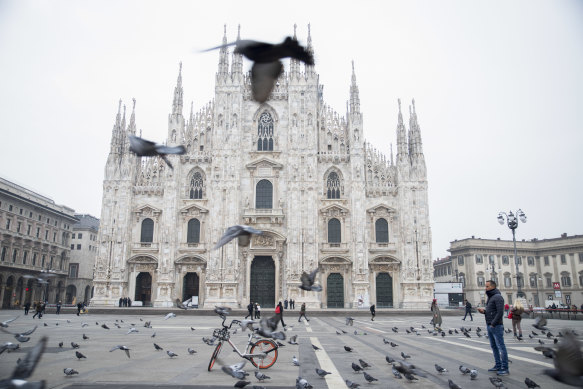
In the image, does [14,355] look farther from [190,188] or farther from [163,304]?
[190,188]

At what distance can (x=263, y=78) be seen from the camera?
3459 millimetres

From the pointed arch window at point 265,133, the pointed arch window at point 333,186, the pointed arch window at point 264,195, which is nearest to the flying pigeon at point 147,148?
the pointed arch window at point 264,195

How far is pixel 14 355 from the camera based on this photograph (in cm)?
962

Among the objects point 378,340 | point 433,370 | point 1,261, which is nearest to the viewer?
point 433,370

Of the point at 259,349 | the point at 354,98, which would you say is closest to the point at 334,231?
the point at 354,98

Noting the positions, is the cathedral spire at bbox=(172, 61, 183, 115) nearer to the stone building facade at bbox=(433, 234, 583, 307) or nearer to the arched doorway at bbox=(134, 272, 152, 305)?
the arched doorway at bbox=(134, 272, 152, 305)

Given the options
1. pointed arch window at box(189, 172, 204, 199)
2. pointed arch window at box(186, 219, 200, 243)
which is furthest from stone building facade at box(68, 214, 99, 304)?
pointed arch window at box(189, 172, 204, 199)

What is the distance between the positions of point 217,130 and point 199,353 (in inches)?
1156

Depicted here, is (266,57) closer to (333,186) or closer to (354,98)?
(333,186)

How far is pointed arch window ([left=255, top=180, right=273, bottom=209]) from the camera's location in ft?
123

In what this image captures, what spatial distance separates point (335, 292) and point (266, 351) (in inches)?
1126

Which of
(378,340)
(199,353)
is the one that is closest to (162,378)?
(199,353)

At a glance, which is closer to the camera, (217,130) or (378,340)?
(378,340)

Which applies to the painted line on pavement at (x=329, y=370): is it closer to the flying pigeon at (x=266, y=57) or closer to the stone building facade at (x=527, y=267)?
the flying pigeon at (x=266, y=57)
